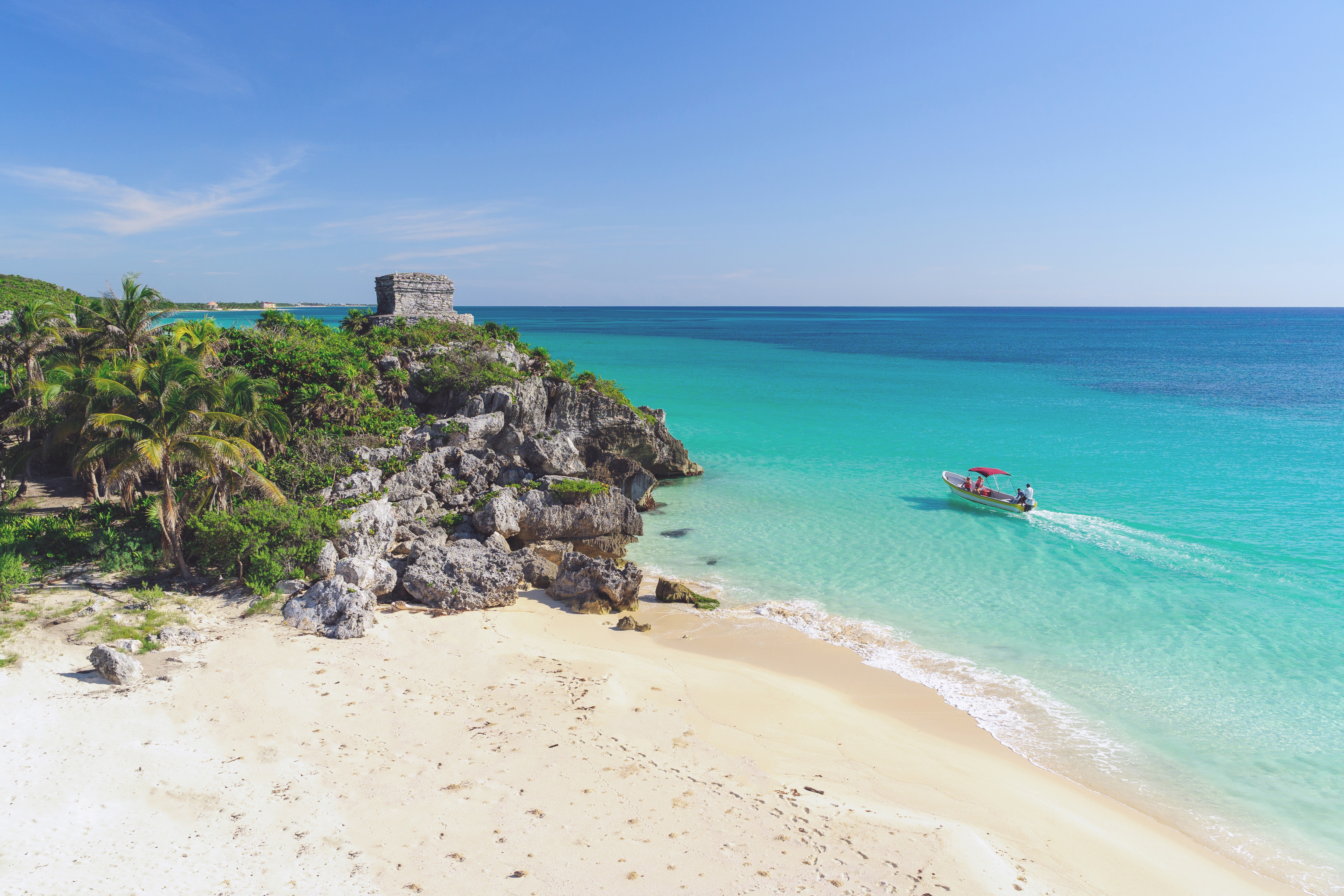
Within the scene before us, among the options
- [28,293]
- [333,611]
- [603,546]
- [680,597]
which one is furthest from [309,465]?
[28,293]

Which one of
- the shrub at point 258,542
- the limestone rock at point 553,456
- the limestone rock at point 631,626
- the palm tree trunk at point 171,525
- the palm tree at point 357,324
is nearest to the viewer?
the palm tree trunk at point 171,525

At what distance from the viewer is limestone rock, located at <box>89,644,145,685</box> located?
8.84 m

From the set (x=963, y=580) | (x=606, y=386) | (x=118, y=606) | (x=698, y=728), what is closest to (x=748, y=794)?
(x=698, y=728)

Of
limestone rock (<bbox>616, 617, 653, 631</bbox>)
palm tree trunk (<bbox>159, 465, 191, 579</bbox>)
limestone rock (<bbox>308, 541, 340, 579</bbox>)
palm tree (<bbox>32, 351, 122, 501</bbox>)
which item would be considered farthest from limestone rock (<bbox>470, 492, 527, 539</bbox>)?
palm tree (<bbox>32, 351, 122, 501</bbox>)

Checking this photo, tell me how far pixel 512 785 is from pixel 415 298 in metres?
23.9

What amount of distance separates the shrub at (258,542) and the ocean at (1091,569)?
743 cm

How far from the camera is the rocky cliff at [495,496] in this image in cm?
1270

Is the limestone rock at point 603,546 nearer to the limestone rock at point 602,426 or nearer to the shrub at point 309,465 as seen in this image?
the limestone rock at point 602,426

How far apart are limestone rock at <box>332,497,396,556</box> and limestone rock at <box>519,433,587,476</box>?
4524mm

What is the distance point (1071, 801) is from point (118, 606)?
14.7m

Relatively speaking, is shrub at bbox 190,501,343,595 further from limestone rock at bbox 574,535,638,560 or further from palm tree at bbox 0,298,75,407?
palm tree at bbox 0,298,75,407

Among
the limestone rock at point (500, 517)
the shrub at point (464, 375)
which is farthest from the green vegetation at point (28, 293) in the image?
the limestone rock at point (500, 517)

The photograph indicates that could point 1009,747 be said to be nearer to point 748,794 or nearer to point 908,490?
point 748,794

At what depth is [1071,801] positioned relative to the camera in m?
8.49
